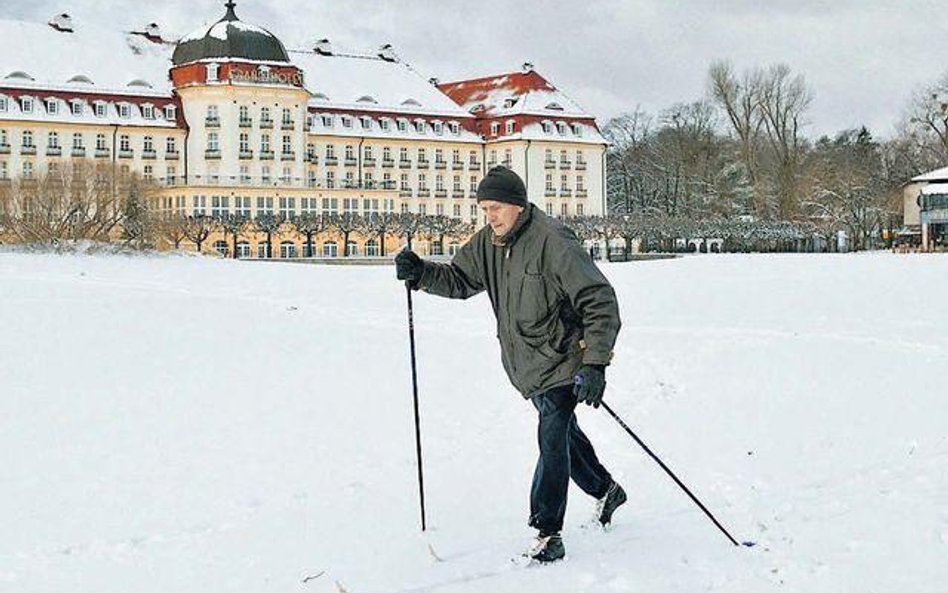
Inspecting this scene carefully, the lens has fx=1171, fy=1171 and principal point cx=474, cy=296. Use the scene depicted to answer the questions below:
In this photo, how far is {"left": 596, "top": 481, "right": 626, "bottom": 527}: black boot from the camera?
236 inches

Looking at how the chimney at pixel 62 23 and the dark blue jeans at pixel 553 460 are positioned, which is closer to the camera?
the dark blue jeans at pixel 553 460

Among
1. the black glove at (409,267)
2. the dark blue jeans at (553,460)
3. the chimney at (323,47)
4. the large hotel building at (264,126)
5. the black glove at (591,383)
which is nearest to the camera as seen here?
the black glove at (591,383)

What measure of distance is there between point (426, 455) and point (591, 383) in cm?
299

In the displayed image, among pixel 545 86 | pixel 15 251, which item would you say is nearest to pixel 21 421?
pixel 15 251

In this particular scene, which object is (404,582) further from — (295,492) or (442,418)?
(442,418)

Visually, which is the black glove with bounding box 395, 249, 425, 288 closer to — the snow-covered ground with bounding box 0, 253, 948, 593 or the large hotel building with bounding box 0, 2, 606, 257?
the snow-covered ground with bounding box 0, 253, 948, 593

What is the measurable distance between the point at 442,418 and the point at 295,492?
8.10ft

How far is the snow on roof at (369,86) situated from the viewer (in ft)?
241

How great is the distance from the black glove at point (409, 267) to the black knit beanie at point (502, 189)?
53cm

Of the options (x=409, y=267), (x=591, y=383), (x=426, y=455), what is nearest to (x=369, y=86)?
(x=426, y=455)

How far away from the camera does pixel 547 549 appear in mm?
5441

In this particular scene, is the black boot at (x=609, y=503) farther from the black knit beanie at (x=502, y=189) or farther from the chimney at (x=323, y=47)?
the chimney at (x=323, y=47)

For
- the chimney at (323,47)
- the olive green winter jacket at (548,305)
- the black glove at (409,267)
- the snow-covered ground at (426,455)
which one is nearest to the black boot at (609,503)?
the snow-covered ground at (426,455)

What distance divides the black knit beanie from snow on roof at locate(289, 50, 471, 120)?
67.6m
